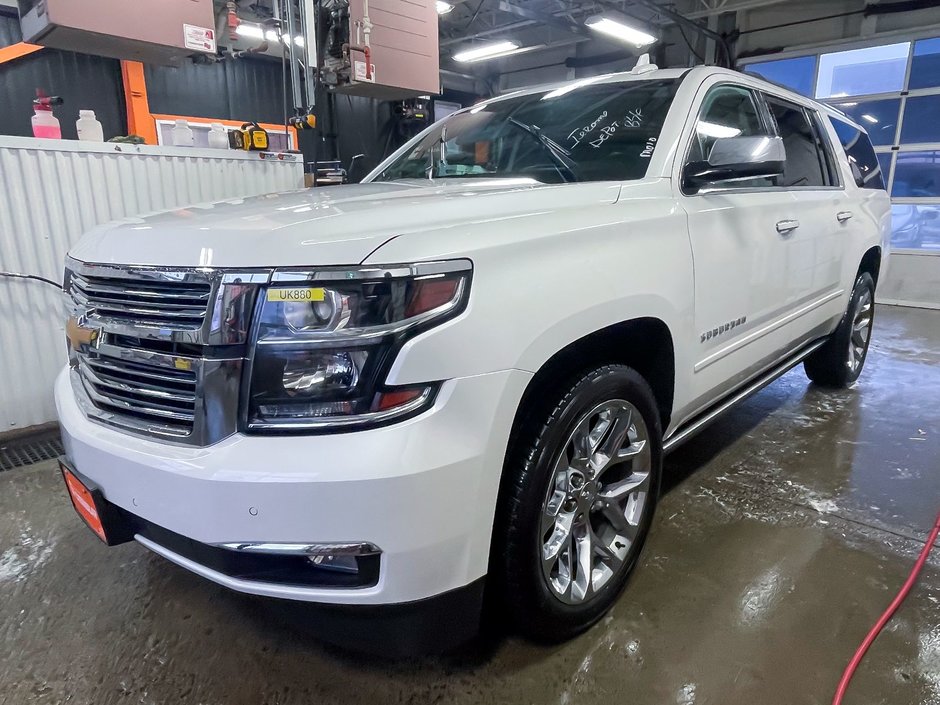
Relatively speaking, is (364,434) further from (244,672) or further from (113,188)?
(113,188)

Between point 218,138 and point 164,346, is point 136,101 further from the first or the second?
point 164,346

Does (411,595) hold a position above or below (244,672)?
above

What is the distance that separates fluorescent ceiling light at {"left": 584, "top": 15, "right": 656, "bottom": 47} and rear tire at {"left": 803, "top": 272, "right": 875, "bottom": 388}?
639cm

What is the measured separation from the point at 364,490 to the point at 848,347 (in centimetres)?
368

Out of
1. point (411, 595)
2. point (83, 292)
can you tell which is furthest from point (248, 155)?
point (411, 595)

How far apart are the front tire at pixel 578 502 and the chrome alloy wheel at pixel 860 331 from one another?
2646 mm

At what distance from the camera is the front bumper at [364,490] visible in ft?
3.83

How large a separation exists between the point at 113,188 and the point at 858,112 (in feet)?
31.3

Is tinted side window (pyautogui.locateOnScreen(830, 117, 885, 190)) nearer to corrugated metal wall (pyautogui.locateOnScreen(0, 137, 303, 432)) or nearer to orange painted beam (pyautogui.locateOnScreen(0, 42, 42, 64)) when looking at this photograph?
corrugated metal wall (pyautogui.locateOnScreen(0, 137, 303, 432))

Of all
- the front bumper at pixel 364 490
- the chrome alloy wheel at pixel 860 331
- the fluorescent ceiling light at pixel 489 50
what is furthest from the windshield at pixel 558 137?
the fluorescent ceiling light at pixel 489 50

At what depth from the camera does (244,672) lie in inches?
65.9

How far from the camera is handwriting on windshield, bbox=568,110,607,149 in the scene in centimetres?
225

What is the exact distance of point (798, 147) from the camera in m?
3.07

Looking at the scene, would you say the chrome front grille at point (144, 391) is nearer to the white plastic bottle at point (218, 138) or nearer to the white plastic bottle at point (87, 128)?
the white plastic bottle at point (87, 128)
